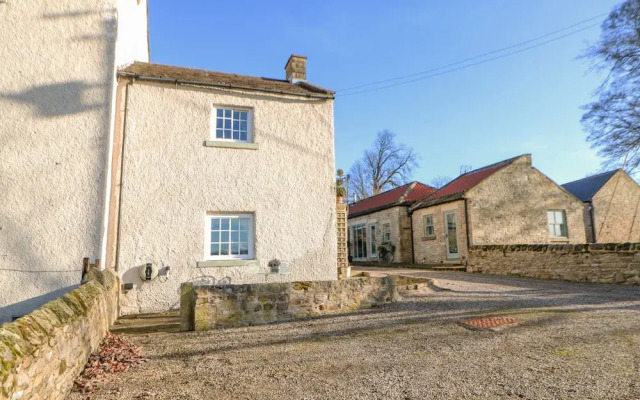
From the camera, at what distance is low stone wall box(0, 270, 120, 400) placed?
247 cm

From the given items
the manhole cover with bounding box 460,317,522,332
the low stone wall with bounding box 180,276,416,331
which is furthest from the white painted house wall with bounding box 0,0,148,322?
the manhole cover with bounding box 460,317,522,332

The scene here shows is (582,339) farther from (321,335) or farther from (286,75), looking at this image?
(286,75)

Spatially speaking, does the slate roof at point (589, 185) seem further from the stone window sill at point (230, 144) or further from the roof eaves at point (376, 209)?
the stone window sill at point (230, 144)

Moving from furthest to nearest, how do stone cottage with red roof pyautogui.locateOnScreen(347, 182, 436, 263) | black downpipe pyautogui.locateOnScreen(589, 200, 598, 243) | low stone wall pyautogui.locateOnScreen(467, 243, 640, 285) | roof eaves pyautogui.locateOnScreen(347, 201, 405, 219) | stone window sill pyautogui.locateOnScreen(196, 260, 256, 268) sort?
roof eaves pyautogui.locateOnScreen(347, 201, 405, 219)
black downpipe pyautogui.locateOnScreen(589, 200, 598, 243)
stone cottage with red roof pyautogui.locateOnScreen(347, 182, 436, 263)
low stone wall pyautogui.locateOnScreen(467, 243, 640, 285)
stone window sill pyautogui.locateOnScreen(196, 260, 256, 268)

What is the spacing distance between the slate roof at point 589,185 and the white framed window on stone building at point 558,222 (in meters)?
5.64

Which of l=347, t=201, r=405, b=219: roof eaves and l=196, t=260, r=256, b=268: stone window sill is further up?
l=347, t=201, r=405, b=219: roof eaves

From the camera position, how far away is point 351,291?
750 cm

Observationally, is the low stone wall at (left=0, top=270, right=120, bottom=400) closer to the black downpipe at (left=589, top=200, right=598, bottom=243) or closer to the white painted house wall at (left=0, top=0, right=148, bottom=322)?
the white painted house wall at (left=0, top=0, right=148, bottom=322)

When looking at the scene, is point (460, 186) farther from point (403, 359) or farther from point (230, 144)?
point (403, 359)

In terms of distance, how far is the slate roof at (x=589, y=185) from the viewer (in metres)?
22.9

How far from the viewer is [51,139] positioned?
7.89 meters

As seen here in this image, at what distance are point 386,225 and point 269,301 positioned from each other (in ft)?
51.5

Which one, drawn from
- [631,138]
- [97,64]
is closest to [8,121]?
[97,64]

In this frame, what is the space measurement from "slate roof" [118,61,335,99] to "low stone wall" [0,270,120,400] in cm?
560
